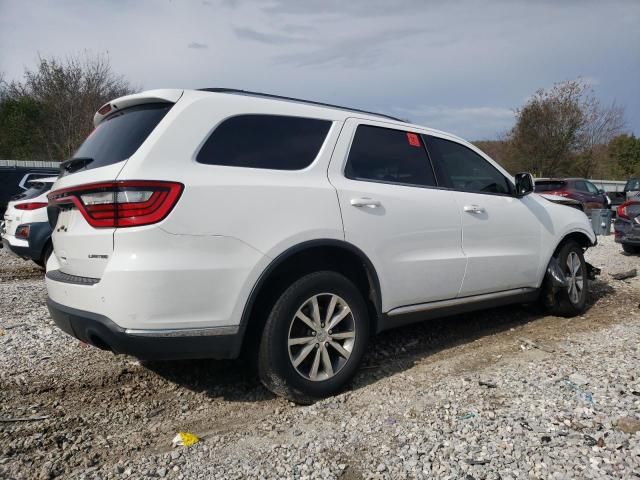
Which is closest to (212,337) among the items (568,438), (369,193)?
(369,193)

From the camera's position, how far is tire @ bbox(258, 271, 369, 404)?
9.52 feet

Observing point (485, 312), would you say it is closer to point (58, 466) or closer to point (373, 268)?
point (373, 268)

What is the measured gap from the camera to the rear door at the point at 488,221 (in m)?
4.06

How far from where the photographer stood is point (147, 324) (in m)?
2.56

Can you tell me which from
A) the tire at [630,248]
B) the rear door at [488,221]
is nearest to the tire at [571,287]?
the rear door at [488,221]

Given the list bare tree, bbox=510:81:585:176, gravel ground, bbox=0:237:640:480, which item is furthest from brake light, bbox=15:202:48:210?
bare tree, bbox=510:81:585:176

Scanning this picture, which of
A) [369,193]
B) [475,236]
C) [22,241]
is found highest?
[369,193]

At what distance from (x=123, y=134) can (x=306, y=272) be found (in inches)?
52.8

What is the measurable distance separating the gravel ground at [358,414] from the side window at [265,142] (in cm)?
150

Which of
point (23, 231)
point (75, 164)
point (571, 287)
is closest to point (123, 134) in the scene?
point (75, 164)

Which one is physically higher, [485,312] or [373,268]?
[373,268]

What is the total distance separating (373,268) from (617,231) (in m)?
8.50

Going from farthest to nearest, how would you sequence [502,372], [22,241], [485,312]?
1. [22,241]
2. [485,312]
3. [502,372]

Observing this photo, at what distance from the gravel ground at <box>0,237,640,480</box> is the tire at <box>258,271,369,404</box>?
15cm
